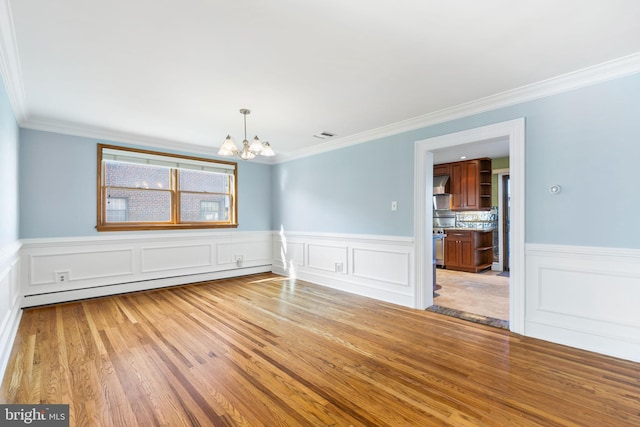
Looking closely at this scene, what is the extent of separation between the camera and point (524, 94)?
2.99 metres

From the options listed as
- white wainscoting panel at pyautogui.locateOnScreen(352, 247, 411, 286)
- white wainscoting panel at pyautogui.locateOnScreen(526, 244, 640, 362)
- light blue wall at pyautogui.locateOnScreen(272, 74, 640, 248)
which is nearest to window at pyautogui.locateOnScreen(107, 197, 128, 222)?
white wainscoting panel at pyautogui.locateOnScreen(352, 247, 411, 286)

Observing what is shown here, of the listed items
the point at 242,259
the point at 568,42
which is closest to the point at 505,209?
the point at 568,42

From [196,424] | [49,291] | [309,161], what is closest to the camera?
[196,424]

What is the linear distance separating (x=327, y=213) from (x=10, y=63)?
3997mm

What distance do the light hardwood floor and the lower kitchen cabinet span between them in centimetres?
26

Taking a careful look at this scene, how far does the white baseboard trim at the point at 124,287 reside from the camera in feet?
13.1

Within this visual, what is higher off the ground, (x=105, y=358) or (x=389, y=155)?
(x=389, y=155)

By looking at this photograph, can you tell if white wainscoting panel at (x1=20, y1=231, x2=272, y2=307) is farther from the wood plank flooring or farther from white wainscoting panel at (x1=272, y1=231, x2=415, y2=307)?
white wainscoting panel at (x1=272, y1=231, x2=415, y2=307)

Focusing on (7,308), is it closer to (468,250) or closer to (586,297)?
(586,297)

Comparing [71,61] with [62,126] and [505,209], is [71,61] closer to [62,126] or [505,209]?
[62,126]

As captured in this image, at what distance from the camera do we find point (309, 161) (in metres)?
5.55

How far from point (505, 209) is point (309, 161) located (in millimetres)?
4659

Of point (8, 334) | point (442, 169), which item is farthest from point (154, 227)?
point (442, 169)

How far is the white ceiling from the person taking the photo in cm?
185
